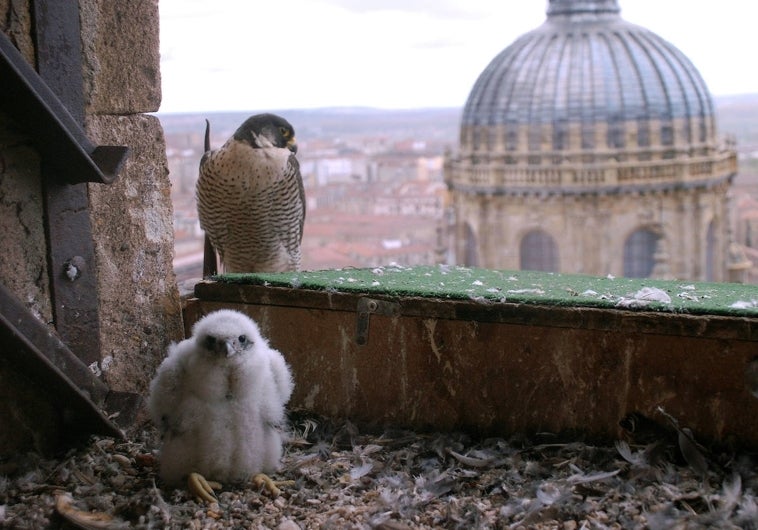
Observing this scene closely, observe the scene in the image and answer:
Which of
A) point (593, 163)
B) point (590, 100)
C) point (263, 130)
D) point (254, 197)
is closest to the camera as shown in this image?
point (263, 130)

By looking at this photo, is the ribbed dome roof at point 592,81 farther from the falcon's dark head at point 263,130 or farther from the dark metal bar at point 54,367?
the dark metal bar at point 54,367

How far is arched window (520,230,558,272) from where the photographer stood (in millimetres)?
20328

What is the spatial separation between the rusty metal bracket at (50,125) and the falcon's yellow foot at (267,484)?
31.0 inches

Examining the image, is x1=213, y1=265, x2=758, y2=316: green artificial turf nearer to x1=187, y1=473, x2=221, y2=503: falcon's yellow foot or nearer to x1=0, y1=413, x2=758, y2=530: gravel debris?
x1=0, y1=413, x2=758, y2=530: gravel debris

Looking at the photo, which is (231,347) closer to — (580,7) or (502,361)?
(502,361)

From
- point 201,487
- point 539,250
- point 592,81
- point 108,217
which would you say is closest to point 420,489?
point 201,487

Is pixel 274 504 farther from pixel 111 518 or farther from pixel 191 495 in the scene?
pixel 111 518

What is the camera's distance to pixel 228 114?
5664mm

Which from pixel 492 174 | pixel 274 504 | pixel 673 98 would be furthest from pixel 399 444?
pixel 673 98

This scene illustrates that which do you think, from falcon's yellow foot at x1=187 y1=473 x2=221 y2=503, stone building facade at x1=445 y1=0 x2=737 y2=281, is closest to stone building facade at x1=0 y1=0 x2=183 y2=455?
falcon's yellow foot at x1=187 y1=473 x2=221 y2=503

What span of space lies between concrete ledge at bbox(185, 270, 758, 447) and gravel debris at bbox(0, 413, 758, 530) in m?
0.09

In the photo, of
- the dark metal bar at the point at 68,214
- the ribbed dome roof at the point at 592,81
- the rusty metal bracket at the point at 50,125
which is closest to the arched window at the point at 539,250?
the ribbed dome roof at the point at 592,81

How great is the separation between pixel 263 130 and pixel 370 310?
1277 mm

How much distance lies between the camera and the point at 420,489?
2.42 m
